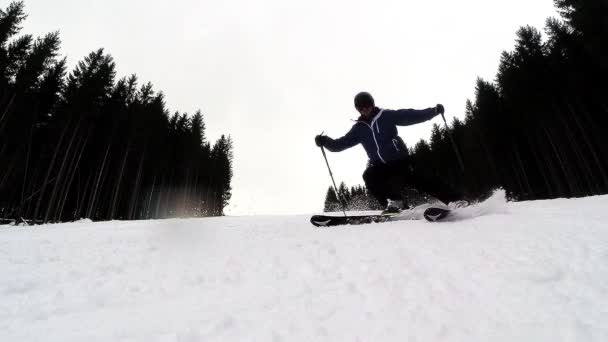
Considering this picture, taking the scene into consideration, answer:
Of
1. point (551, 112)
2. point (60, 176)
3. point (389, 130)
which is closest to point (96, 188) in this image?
point (60, 176)

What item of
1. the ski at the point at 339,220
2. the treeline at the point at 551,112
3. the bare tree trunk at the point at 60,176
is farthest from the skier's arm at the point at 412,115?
the bare tree trunk at the point at 60,176

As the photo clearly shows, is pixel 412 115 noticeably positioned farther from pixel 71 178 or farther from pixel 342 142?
pixel 71 178

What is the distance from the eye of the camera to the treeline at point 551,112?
19.3 meters

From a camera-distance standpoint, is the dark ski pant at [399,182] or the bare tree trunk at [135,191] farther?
the bare tree trunk at [135,191]

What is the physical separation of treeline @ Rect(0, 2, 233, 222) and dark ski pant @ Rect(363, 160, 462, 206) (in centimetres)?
2118

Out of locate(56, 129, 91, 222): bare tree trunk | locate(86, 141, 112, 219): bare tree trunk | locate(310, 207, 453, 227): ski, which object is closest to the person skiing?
locate(310, 207, 453, 227): ski

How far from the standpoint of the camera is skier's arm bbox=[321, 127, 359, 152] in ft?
17.1

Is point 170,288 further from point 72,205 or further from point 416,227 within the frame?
point 72,205

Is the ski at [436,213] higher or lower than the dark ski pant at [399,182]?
lower

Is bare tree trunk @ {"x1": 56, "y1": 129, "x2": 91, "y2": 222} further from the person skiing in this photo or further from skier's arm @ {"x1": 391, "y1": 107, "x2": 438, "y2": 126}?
skier's arm @ {"x1": 391, "y1": 107, "x2": 438, "y2": 126}

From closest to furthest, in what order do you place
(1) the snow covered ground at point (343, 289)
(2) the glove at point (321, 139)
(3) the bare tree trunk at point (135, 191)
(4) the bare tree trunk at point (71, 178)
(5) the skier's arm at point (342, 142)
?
(1) the snow covered ground at point (343, 289) → (5) the skier's arm at point (342, 142) → (2) the glove at point (321, 139) → (4) the bare tree trunk at point (71, 178) → (3) the bare tree trunk at point (135, 191)

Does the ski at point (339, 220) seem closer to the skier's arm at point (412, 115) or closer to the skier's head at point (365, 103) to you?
the skier's arm at point (412, 115)

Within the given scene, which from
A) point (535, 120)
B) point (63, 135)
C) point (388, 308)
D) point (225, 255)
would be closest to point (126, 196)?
point (63, 135)

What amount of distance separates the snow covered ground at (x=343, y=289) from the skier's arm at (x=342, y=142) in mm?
2277
